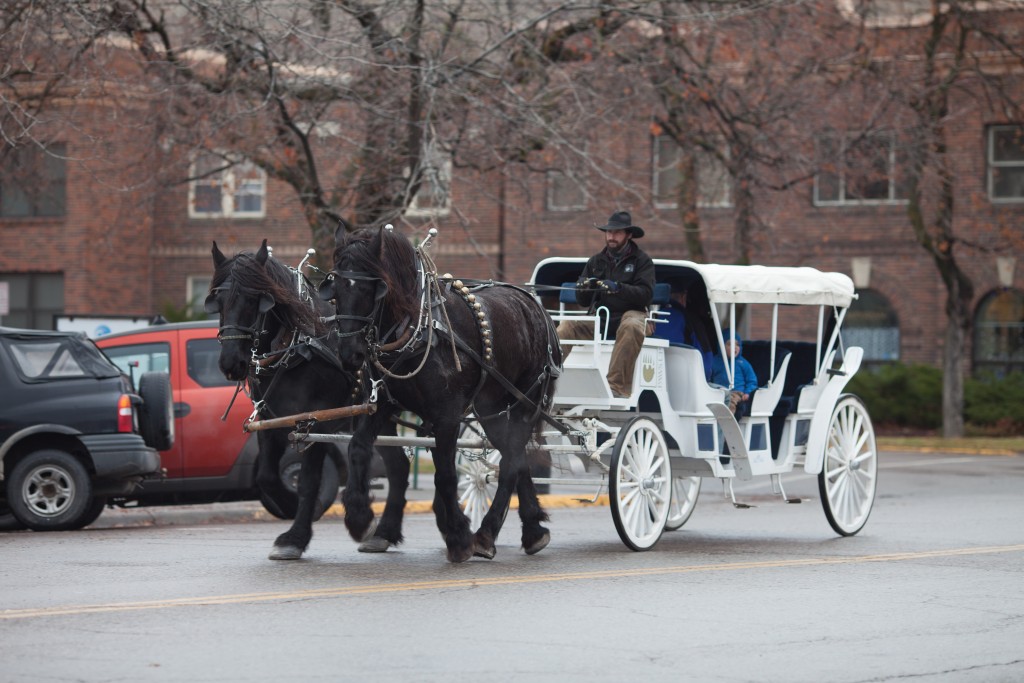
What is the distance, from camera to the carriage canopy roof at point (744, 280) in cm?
1202

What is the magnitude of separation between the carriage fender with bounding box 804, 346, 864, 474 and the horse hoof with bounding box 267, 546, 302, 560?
4.27 meters

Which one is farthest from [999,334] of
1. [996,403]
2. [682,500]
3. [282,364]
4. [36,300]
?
[282,364]

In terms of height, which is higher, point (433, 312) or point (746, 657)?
point (433, 312)

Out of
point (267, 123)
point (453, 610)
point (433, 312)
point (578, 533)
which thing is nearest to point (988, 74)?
point (267, 123)

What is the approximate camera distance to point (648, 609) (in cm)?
843

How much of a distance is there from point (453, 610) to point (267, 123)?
12406 mm

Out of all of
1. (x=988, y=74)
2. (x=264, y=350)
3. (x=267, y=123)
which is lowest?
(x=264, y=350)

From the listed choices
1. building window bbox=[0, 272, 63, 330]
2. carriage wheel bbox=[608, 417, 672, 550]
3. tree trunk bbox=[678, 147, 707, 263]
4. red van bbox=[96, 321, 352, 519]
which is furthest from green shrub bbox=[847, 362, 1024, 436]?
carriage wheel bbox=[608, 417, 672, 550]

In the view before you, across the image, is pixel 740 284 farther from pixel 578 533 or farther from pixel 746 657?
pixel 746 657

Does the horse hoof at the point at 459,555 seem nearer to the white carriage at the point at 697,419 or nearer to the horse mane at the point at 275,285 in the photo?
the white carriage at the point at 697,419

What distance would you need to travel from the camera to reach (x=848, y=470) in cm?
1302

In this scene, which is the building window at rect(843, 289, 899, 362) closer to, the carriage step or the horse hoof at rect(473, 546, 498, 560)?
the carriage step

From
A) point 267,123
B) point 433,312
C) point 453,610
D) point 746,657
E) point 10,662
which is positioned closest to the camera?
point 10,662

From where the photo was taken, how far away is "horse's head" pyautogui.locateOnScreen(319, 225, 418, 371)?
9664 mm
